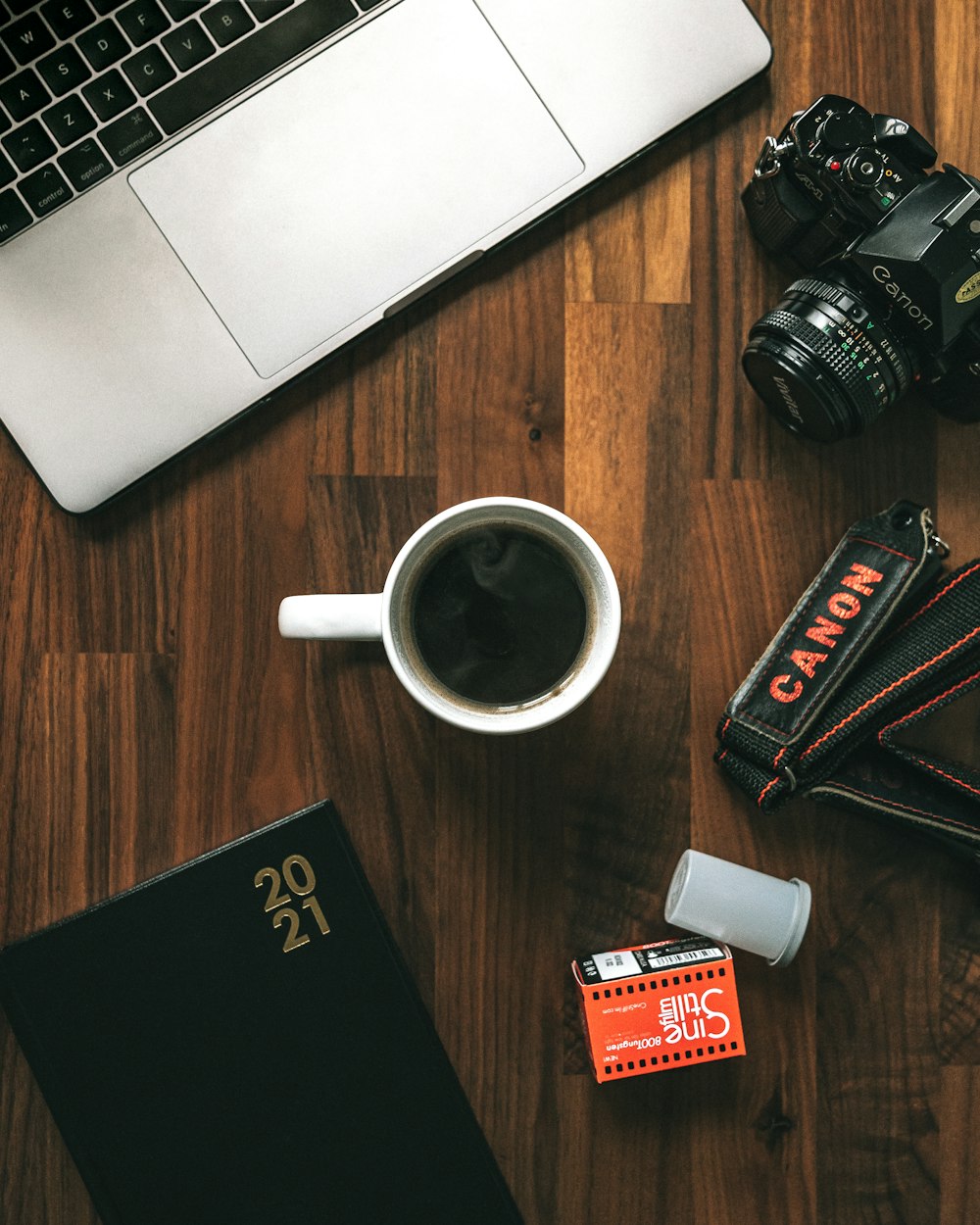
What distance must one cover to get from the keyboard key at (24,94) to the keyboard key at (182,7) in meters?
0.09

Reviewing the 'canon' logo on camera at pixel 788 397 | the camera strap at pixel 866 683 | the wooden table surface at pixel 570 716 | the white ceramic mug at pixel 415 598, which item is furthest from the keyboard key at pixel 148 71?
the camera strap at pixel 866 683

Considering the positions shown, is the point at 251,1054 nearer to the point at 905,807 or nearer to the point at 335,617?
the point at 335,617

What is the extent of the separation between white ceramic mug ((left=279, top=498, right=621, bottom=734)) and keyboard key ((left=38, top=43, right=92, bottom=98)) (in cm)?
36

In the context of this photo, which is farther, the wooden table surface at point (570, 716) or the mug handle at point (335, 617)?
the wooden table surface at point (570, 716)

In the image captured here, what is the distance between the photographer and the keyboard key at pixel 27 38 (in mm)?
615

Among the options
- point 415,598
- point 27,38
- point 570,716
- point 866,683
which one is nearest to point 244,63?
point 27,38

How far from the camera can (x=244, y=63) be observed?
634 mm

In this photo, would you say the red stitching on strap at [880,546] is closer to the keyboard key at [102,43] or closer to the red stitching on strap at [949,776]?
A: the red stitching on strap at [949,776]

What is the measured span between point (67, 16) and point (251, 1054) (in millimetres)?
690

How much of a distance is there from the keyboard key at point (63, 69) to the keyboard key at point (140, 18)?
36mm

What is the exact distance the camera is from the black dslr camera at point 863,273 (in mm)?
608

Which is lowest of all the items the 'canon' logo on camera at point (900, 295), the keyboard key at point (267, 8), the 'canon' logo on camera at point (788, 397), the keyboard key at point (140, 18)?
the 'canon' logo on camera at point (788, 397)

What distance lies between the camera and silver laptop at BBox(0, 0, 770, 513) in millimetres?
639

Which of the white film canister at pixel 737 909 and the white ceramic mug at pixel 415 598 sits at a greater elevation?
the white ceramic mug at pixel 415 598
